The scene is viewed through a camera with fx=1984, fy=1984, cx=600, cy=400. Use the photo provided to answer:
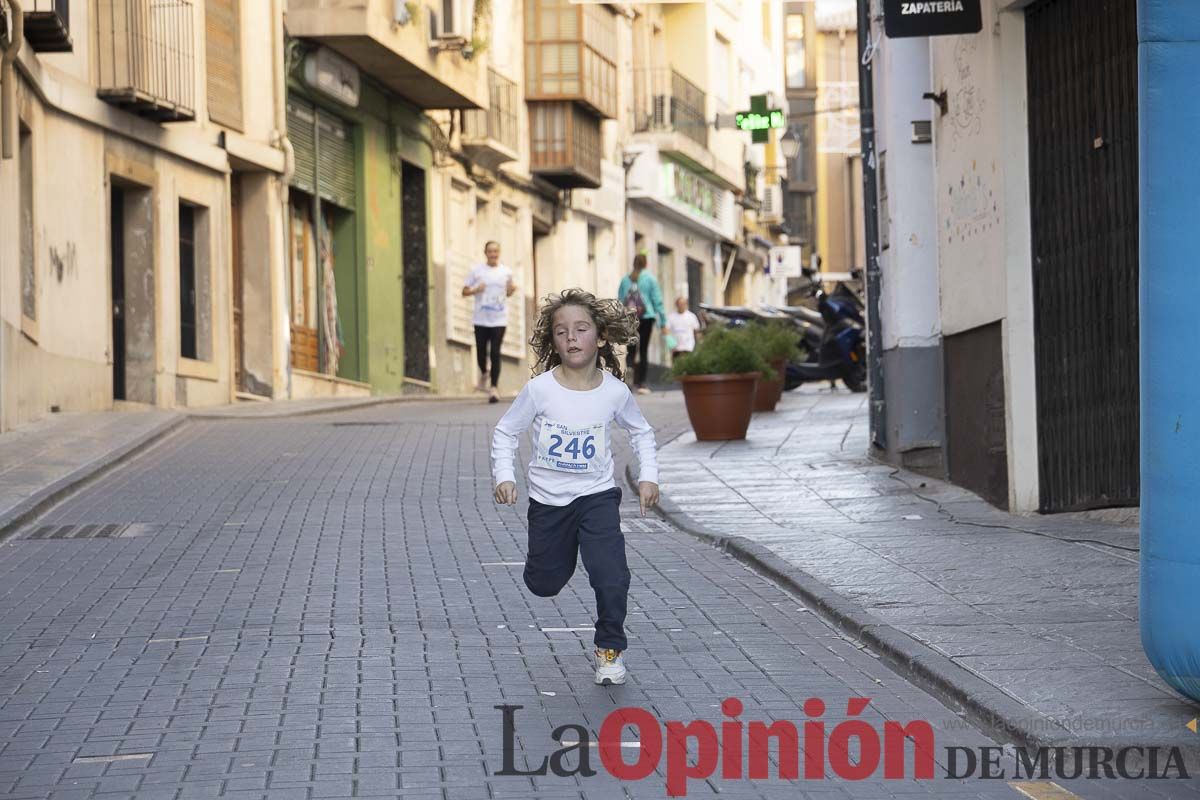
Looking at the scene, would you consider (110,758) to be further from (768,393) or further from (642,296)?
(642,296)

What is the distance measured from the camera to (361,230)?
29609mm

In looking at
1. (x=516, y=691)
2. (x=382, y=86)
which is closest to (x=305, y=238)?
(x=382, y=86)

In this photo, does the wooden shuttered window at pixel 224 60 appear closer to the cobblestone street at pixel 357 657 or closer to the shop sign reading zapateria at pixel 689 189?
the cobblestone street at pixel 357 657

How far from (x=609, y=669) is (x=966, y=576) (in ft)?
9.51

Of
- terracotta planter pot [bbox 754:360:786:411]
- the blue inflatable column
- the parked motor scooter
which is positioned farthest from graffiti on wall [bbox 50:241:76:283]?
the blue inflatable column

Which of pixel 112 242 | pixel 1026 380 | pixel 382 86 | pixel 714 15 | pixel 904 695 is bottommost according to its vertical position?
pixel 904 695

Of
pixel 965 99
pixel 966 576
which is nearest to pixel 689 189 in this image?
pixel 965 99

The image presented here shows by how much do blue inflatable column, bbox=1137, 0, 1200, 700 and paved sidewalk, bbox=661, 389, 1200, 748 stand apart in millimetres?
349

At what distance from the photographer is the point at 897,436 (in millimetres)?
14867

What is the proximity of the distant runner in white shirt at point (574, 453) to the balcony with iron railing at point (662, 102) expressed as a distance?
37055 mm

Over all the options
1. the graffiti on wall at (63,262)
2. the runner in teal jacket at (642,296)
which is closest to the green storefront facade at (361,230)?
the runner in teal jacket at (642,296)

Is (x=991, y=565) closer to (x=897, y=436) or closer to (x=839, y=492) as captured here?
(x=839, y=492)

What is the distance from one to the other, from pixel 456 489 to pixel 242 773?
27.6ft

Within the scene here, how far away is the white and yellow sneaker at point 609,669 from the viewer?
703cm
